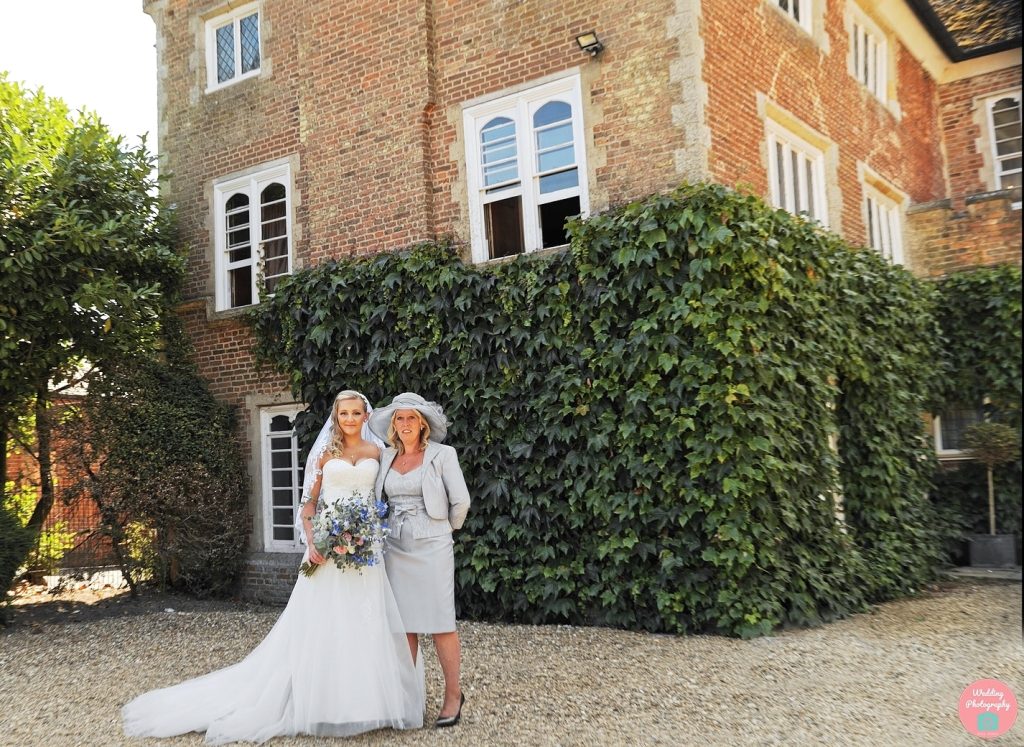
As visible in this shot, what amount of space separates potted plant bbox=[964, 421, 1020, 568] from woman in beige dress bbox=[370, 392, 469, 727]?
8.05 m

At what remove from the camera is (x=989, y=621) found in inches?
337

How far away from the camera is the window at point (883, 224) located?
12.7 metres

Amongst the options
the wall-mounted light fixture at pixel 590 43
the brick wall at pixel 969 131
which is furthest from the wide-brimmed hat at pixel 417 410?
the brick wall at pixel 969 131

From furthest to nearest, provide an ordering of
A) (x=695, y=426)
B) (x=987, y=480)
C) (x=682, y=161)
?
(x=987, y=480), (x=682, y=161), (x=695, y=426)

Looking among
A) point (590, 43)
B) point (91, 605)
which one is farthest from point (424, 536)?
point (91, 605)

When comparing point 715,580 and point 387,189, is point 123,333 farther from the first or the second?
point 715,580

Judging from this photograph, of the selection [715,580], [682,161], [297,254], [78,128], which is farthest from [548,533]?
[78,128]

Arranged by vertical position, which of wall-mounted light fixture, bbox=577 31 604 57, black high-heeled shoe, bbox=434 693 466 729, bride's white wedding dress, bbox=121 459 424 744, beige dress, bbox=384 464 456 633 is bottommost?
black high-heeled shoe, bbox=434 693 466 729

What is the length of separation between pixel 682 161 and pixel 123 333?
7017 mm

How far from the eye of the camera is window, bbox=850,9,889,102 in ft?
41.8

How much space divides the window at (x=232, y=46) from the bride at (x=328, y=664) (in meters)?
8.65

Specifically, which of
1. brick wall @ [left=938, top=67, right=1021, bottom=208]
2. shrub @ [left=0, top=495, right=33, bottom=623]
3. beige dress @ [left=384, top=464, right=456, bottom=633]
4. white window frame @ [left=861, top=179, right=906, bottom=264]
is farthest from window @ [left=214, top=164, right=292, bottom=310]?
brick wall @ [left=938, top=67, right=1021, bottom=208]

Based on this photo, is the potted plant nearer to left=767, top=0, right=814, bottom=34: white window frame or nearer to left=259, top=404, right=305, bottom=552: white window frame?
left=767, top=0, right=814, bottom=34: white window frame

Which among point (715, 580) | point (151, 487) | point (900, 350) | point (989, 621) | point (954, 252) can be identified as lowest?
point (989, 621)
